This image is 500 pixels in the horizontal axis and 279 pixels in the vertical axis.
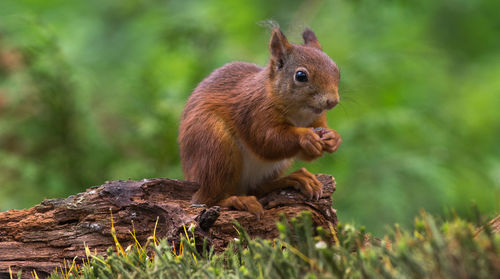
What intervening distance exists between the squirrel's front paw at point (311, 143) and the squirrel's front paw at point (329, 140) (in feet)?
0.09

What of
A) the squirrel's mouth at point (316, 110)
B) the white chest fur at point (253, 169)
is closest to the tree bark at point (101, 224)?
the white chest fur at point (253, 169)

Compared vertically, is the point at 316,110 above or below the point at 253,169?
above

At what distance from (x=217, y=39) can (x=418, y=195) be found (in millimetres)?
1965

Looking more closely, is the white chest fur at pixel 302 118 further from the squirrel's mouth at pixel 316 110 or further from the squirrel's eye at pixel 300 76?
the squirrel's eye at pixel 300 76

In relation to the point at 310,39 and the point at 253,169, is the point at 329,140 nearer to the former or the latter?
the point at 253,169

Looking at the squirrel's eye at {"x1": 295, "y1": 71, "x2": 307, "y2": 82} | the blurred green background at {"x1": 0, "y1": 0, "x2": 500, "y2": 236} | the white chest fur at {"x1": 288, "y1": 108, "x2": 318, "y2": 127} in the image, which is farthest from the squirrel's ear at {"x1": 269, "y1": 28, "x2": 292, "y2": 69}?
the blurred green background at {"x1": 0, "y1": 0, "x2": 500, "y2": 236}

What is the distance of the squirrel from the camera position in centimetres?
271

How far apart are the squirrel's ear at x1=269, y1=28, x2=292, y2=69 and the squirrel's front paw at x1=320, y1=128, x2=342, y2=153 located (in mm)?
425

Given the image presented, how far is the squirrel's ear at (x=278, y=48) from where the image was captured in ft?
9.54

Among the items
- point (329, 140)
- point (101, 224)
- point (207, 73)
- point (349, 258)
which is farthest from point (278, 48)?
point (207, 73)

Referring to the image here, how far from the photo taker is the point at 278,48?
292cm

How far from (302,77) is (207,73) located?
6.58 feet

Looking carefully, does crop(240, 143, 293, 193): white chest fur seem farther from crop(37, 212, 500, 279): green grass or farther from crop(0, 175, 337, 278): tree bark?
crop(37, 212, 500, 279): green grass

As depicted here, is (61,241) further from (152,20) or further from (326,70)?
(152,20)
